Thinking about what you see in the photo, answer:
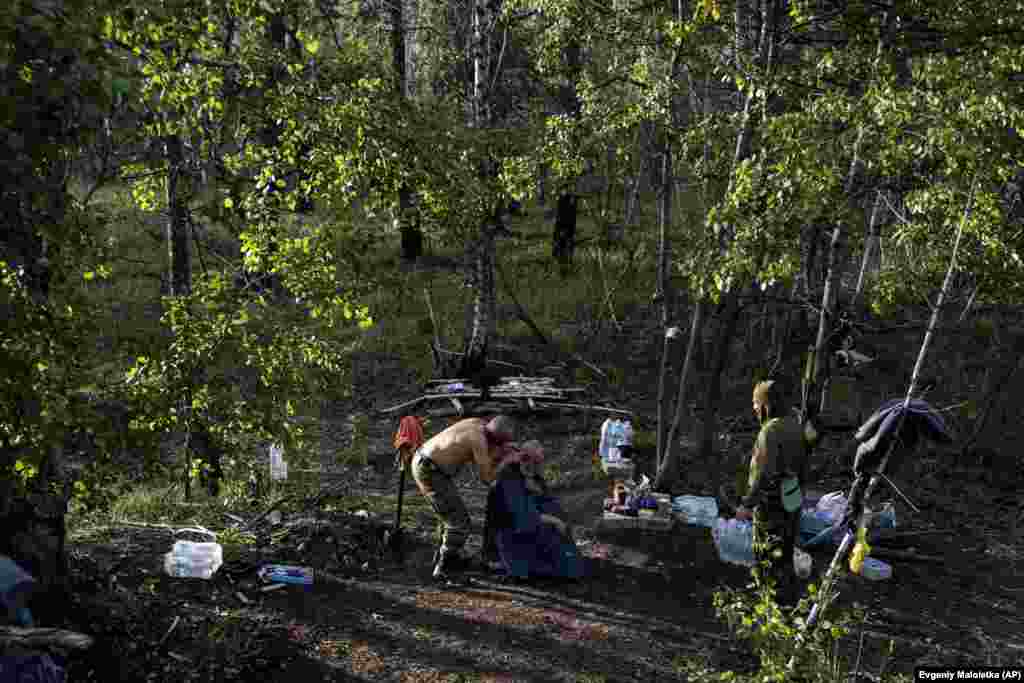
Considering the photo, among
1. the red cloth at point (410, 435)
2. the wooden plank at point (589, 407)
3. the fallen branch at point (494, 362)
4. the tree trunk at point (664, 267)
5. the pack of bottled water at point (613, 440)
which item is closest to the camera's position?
the red cloth at point (410, 435)

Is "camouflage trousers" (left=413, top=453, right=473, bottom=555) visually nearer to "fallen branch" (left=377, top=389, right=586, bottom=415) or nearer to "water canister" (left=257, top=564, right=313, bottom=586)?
"water canister" (left=257, top=564, right=313, bottom=586)

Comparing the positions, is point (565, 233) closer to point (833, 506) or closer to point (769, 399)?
point (833, 506)

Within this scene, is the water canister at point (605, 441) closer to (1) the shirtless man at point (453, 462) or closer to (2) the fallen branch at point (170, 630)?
(1) the shirtless man at point (453, 462)

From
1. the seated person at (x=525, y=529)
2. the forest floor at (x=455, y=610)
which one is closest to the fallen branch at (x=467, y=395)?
the forest floor at (x=455, y=610)

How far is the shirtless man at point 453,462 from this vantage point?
706 cm

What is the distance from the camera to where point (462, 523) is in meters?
7.19

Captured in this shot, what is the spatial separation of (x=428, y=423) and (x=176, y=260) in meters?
4.54

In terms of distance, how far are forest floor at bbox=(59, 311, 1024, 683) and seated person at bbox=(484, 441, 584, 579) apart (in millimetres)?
179

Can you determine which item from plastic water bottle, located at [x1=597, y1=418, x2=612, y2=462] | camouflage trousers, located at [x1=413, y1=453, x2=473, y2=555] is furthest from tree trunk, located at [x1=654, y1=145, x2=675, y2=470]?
camouflage trousers, located at [x1=413, y1=453, x2=473, y2=555]

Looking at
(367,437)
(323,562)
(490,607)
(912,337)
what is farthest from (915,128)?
(912,337)

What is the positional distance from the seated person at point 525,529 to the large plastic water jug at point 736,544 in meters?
1.39

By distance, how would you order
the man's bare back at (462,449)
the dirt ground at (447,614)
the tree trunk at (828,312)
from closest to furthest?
the dirt ground at (447,614) < the man's bare back at (462,449) < the tree trunk at (828,312)

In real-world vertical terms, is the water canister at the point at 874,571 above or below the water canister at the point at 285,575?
below

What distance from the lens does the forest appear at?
170 inches
